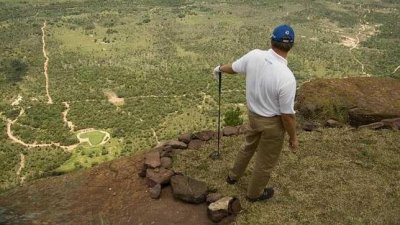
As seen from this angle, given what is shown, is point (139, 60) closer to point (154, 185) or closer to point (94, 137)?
point (94, 137)

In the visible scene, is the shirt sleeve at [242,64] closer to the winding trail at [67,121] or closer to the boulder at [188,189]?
the boulder at [188,189]

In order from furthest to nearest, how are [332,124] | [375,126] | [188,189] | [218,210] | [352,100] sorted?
[352,100] < [332,124] < [375,126] < [188,189] < [218,210]

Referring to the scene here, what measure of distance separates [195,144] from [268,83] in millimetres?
2969

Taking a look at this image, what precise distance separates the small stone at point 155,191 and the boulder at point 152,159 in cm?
55

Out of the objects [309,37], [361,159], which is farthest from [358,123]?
[309,37]

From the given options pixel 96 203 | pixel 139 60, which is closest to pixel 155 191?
pixel 96 203

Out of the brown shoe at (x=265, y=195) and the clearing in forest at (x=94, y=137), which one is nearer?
the brown shoe at (x=265, y=195)

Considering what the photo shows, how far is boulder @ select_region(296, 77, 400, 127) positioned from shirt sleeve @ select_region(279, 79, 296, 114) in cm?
471

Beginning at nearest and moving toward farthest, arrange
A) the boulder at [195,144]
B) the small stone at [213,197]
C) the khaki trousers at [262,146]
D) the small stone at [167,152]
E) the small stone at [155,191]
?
the khaki trousers at [262,146] → the small stone at [213,197] → the small stone at [155,191] → the small stone at [167,152] → the boulder at [195,144]

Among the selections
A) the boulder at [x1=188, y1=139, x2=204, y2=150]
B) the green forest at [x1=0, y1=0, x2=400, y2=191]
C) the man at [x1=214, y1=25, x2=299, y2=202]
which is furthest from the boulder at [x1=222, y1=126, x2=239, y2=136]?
the green forest at [x1=0, y1=0, x2=400, y2=191]

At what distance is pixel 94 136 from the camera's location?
28797 mm

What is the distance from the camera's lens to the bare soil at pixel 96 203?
21.9 ft

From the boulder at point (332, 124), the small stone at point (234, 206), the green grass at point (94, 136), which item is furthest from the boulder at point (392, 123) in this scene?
the green grass at point (94, 136)

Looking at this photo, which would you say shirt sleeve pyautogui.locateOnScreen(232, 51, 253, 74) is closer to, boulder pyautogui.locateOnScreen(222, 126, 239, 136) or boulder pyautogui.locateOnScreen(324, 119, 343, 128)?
boulder pyautogui.locateOnScreen(222, 126, 239, 136)
